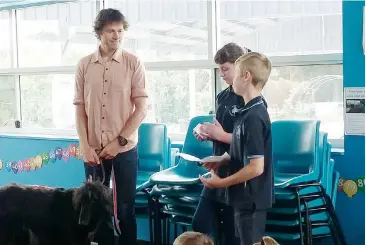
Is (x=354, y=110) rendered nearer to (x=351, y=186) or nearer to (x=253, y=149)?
(x=351, y=186)

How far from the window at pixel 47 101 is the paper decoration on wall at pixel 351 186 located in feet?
8.63

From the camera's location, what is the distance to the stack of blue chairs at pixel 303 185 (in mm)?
3041

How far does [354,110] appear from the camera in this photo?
3.21 meters

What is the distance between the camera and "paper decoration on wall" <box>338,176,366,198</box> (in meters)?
3.30

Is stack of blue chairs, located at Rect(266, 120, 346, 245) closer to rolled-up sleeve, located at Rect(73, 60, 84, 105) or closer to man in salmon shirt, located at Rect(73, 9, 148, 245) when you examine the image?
man in salmon shirt, located at Rect(73, 9, 148, 245)

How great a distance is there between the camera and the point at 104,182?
3.09 m

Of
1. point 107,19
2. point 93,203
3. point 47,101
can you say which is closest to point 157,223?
point 93,203

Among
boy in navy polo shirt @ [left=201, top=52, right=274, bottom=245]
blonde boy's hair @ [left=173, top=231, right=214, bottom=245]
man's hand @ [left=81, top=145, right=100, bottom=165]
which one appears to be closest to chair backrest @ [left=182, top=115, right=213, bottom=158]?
man's hand @ [left=81, top=145, right=100, bottom=165]

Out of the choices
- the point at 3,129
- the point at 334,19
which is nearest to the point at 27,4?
the point at 3,129

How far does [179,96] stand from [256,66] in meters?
1.99

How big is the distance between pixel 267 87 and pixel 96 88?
4.67 ft

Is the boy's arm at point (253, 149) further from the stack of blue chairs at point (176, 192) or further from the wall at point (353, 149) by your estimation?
the wall at point (353, 149)

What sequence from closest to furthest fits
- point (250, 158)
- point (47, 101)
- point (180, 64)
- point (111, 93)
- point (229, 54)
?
1. point (250, 158)
2. point (229, 54)
3. point (111, 93)
4. point (180, 64)
5. point (47, 101)

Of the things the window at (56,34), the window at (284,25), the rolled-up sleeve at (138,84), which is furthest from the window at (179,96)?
the rolled-up sleeve at (138,84)
